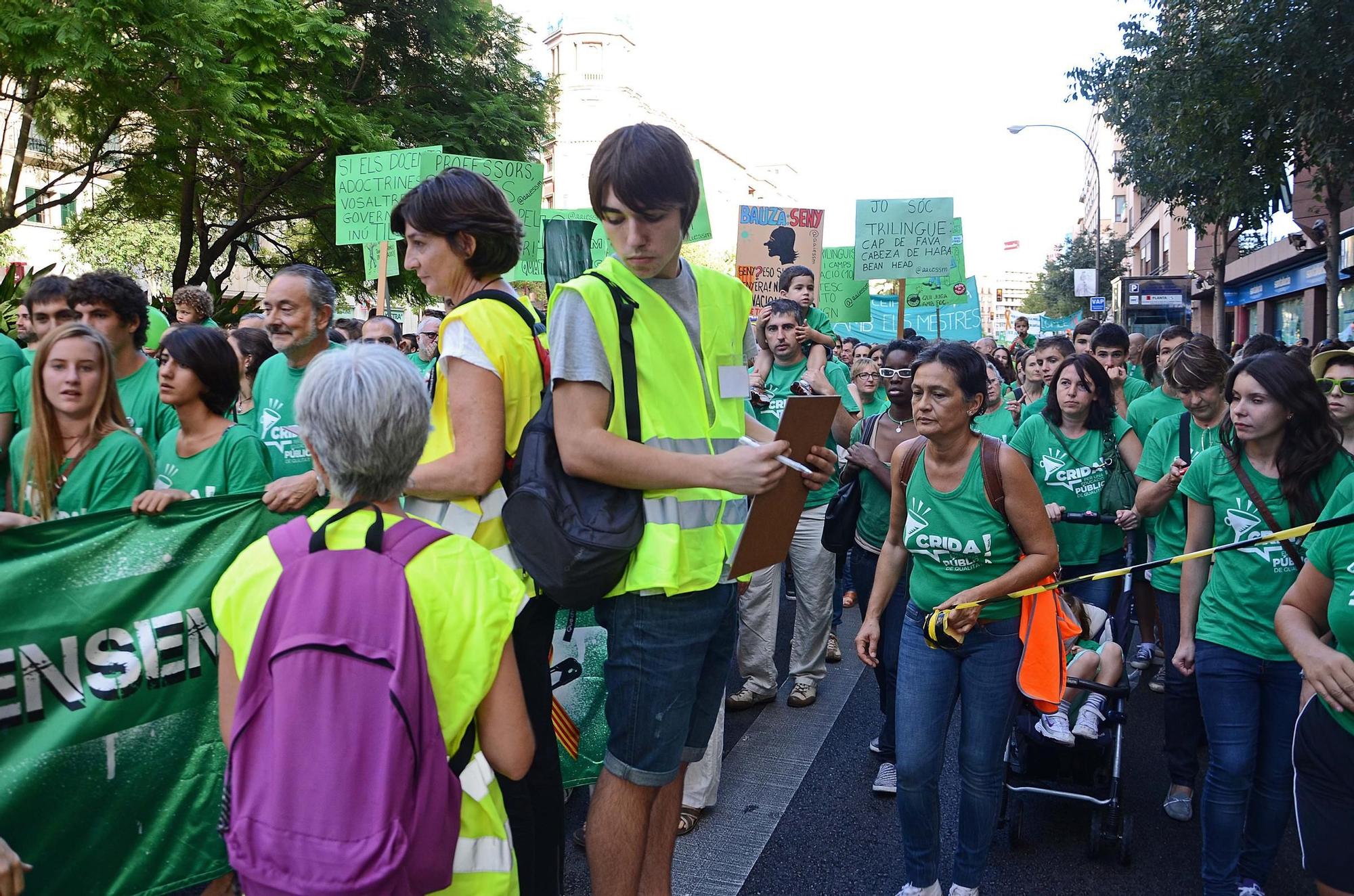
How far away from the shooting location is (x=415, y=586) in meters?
1.69

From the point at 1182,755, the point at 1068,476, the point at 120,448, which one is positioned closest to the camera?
the point at 120,448

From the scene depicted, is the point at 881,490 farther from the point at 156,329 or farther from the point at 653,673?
the point at 156,329

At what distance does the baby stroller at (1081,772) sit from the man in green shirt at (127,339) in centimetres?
354

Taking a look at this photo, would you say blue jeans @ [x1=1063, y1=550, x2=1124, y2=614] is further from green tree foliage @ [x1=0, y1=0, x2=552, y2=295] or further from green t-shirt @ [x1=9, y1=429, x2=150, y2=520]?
green tree foliage @ [x1=0, y1=0, x2=552, y2=295]

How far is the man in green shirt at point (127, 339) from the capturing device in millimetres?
4172

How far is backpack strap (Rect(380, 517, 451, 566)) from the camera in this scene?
5.55 ft

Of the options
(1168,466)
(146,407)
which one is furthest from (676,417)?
(1168,466)

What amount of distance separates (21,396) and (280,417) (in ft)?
3.14

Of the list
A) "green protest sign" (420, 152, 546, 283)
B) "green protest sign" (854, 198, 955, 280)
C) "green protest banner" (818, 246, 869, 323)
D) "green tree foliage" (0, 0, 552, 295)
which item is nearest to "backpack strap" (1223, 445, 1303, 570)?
"green protest sign" (420, 152, 546, 283)

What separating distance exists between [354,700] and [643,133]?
1402 millimetres

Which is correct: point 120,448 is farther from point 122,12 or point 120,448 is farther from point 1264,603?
point 122,12

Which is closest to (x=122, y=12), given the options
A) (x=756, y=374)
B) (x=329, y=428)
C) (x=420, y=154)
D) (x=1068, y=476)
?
(x=420, y=154)

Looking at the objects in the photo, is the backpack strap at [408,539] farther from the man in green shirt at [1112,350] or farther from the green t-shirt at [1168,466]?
the man in green shirt at [1112,350]

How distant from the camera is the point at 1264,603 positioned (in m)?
3.42
